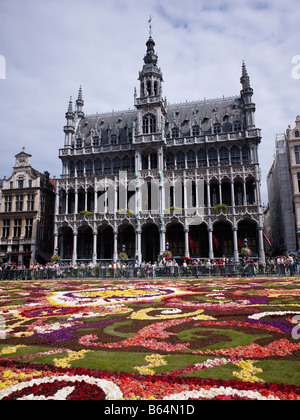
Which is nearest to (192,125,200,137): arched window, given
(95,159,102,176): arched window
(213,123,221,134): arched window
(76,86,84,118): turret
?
(213,123,221,134): arched window

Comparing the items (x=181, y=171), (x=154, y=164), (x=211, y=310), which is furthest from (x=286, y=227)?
(x=211, y=310)

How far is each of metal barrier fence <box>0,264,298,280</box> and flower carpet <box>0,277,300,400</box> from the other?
15479 mm

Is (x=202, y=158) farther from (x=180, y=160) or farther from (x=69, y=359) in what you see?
(x=69, y=359)

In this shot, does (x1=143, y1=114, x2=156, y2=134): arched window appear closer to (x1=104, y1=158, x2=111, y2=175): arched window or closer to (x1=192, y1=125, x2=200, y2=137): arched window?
(x1=192, y1=125, x2=200, y2=137): arched window

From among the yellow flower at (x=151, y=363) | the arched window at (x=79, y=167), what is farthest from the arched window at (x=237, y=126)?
the yellow flower at (x=151, y=363)

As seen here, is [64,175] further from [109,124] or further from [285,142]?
[285,142]

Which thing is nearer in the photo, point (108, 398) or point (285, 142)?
point (108, 398)

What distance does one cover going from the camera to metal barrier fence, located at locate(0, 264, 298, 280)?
22734 mm

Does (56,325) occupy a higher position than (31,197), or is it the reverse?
(31,197)

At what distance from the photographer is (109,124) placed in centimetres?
5178

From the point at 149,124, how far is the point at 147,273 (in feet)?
89.0

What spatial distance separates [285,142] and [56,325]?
149 feet

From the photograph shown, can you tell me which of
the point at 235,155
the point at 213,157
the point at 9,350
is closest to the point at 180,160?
the point at 213,157

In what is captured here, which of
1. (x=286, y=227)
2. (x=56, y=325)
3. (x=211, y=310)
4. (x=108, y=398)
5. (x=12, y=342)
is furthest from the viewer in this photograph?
(x=286, y=227)
